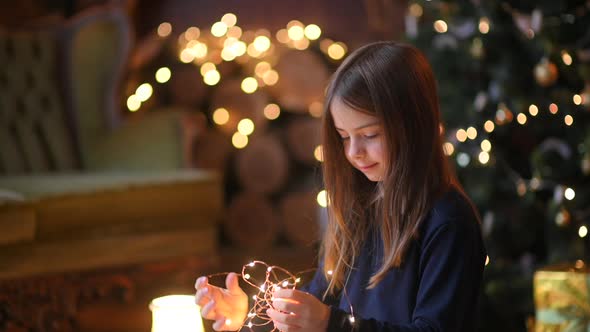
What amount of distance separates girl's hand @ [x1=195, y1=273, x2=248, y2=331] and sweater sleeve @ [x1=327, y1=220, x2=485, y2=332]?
0.28 meters

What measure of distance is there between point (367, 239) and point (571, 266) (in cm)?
71

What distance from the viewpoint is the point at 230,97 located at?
373cm

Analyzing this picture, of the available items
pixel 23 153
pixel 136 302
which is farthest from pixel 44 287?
pixel 23 153

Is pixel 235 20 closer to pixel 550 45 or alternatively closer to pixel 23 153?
pixel 23 153

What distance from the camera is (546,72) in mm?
2221

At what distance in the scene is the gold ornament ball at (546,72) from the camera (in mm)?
2223

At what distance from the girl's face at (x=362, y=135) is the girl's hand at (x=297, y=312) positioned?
26 cm

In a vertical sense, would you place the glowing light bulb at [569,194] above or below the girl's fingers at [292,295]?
below

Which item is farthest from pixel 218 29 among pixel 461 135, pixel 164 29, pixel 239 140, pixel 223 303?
pixel 223 303

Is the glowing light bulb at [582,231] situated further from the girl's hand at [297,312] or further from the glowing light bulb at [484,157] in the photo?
the girl's hand at [297,312]

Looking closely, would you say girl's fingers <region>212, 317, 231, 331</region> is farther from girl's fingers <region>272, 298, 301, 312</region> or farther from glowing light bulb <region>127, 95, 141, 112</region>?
glowing light bulb <region>127, 95, 141, 112</region>

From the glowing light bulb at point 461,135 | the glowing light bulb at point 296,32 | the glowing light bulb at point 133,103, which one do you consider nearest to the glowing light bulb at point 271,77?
the glowing light bulb at point 296,32

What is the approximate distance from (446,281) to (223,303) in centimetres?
41

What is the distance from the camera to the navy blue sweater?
1.30 metres
